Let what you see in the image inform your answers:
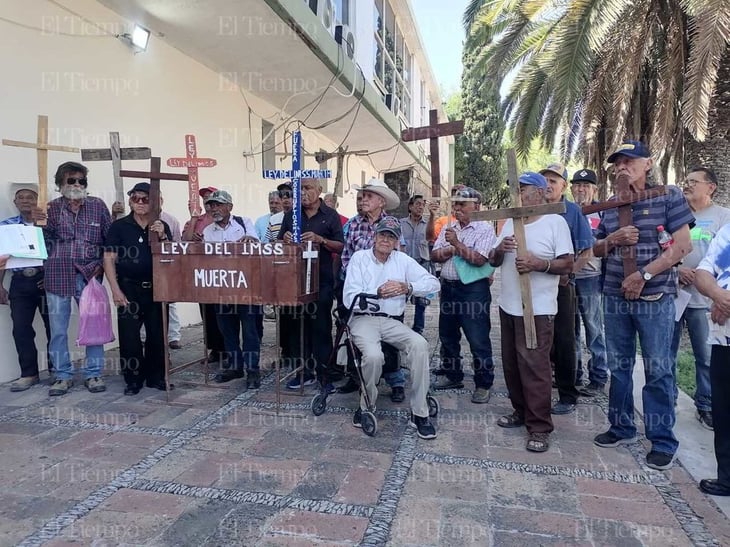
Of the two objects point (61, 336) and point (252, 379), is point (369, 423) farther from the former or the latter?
point (61, 336)

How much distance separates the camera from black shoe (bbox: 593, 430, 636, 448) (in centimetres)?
337

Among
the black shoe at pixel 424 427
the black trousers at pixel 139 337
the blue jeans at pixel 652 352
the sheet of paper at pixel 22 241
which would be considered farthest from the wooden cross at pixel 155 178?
the blue jeans at pixel 652 352

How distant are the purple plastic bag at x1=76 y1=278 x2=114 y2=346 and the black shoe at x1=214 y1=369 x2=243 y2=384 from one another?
0.98 m

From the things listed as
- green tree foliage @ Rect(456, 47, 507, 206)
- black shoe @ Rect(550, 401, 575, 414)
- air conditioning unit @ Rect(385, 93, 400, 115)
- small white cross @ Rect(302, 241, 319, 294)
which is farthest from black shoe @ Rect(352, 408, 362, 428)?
green tree foliage @ Rect(456, 47, 507, 206)

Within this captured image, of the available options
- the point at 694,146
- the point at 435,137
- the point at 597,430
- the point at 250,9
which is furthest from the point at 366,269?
the point at 694,146

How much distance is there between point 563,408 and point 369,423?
1588 millimetres

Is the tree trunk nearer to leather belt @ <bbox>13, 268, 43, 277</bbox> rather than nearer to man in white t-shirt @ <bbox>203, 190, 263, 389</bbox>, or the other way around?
man in white t-shirt @ <bbox>203, 190, 263, 389</bbox>

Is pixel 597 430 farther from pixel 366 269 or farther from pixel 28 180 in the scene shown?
pixel 28 180

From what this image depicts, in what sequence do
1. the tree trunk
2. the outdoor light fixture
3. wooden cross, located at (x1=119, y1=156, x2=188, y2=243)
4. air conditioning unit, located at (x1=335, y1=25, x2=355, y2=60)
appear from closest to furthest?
wooden cross, located at (x1=119, y1=156, x2=188, y2=243)
the outdoor light fixture
the tree trunk
air conditioning unit, located at (x1=335, y1=25, x2=355, y2=60)

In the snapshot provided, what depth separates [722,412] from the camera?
2.85 meters

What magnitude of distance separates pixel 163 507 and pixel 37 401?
2254 mm

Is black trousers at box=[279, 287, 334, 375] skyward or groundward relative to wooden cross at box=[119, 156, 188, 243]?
groundward

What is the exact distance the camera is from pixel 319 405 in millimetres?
3898

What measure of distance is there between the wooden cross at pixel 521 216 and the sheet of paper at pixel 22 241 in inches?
132
